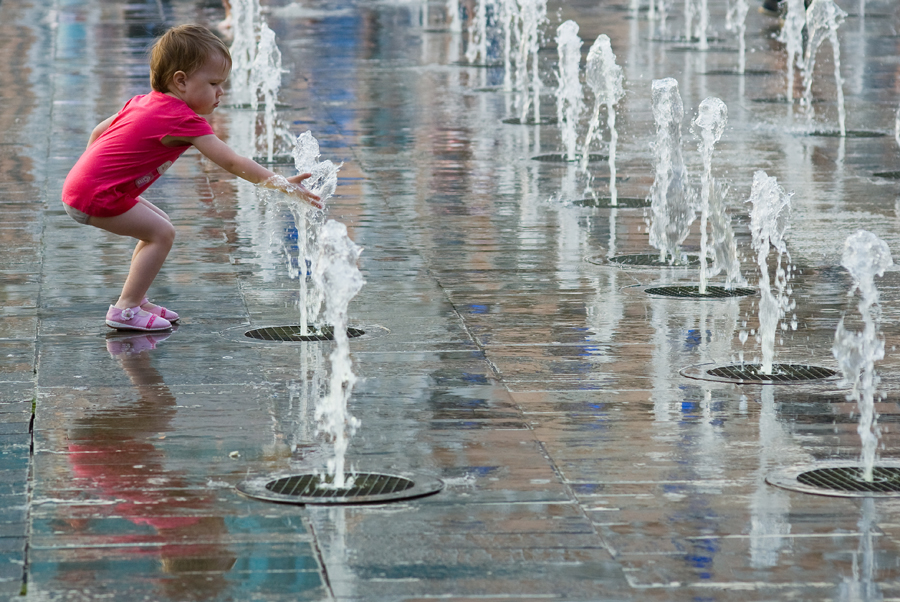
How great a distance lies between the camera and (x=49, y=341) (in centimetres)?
653

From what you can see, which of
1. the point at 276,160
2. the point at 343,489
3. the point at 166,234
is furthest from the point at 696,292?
the point at 276,160

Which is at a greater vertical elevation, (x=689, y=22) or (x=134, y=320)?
(x=689, y=22)

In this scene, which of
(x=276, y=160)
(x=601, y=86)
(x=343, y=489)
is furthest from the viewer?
(x=601, y=86)

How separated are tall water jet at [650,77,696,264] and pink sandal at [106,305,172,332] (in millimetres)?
2740

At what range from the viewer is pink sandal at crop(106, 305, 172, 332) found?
22.1 ft

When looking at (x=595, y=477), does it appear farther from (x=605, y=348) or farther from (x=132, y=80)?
(x=132, y=80)

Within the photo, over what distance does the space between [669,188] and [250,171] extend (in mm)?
4313

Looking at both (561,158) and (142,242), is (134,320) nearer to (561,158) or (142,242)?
(142,242)

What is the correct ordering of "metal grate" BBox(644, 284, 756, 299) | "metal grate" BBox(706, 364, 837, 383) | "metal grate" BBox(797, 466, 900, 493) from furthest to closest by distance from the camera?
"metal grate" BBox(644, 284, 756, 299), "metal grate" BBox(706, 364, 837, 383), "metal grate" BBox(797, 466, 900, 493)

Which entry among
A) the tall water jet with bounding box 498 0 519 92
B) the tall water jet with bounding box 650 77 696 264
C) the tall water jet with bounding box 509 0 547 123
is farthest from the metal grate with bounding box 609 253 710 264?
the tall water jet with bounding box 498 0 519 92

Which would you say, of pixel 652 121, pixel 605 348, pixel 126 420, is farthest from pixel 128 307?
pixel 652 121

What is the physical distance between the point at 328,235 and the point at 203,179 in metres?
6.10

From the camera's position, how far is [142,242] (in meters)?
6.90

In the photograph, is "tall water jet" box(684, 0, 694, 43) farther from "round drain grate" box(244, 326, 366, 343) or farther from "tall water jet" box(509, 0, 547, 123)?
"round drain grate" box(244, 326, 366, 343)
